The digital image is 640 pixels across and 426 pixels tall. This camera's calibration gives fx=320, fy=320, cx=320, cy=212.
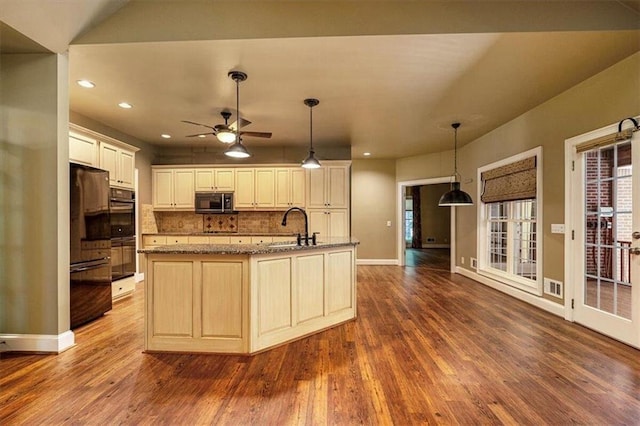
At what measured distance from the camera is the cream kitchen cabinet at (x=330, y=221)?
20.0ft

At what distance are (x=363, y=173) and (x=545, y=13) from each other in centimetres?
536

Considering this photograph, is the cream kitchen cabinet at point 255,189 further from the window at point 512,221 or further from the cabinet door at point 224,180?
the window at point 512,221

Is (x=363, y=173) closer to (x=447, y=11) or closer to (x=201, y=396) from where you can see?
(x=447, y=11)

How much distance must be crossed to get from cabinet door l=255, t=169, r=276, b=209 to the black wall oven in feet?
7.00

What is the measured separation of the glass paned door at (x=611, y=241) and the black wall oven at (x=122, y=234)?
571cm

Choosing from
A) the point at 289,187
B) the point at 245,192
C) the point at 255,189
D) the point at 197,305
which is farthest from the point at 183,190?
the point at 197,305

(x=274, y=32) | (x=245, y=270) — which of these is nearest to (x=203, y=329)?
(x=245, y=270)

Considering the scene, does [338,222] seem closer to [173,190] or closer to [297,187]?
[297,187]

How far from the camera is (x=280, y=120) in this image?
476 centimetres

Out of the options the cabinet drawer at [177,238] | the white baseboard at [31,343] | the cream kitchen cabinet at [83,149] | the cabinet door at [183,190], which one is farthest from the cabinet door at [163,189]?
the white baseboard at [31,343]

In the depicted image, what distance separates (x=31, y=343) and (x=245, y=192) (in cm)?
388

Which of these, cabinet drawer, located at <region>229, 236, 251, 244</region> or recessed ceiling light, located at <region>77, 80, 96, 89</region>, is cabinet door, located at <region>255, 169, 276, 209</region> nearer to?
cabinet drawer, located at <region>229, 236, 251, 244</region>

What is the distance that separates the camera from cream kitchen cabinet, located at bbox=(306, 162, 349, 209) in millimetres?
6109

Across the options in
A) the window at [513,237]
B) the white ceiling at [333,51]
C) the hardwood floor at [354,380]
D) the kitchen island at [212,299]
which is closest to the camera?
the hardwood floor at [354,380]
